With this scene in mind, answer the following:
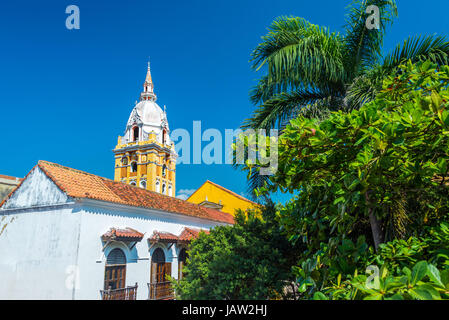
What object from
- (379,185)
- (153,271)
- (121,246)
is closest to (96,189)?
(121,246)

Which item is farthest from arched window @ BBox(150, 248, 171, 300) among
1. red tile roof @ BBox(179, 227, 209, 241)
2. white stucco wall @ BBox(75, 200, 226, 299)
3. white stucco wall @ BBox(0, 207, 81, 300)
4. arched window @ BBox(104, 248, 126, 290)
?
white stucco wall @ BBox(0, 207, 81, 300)

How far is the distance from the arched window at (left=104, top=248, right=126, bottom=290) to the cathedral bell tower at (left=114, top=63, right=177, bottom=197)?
28.1 metres

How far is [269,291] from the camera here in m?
6.05

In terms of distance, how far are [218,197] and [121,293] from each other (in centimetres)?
1845

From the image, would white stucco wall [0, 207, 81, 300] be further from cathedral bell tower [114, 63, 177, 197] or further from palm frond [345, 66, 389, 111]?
cathedral bell tower [114, 63, 177, 197]

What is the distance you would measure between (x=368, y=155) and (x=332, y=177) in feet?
4.16

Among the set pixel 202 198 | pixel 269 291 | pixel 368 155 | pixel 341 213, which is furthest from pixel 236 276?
pixel 202 198

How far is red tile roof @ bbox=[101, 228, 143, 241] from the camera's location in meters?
11.9

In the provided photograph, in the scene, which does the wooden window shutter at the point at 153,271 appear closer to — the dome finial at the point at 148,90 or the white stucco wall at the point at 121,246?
the white stucco wall at the point at 121,246

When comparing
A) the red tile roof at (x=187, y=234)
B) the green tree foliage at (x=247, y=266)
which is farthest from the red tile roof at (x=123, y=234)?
the green tree foliage at (x=247, y=266)

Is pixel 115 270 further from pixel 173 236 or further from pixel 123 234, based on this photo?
pixel 173 236

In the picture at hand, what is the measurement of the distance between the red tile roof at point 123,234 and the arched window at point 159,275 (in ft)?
6.88
